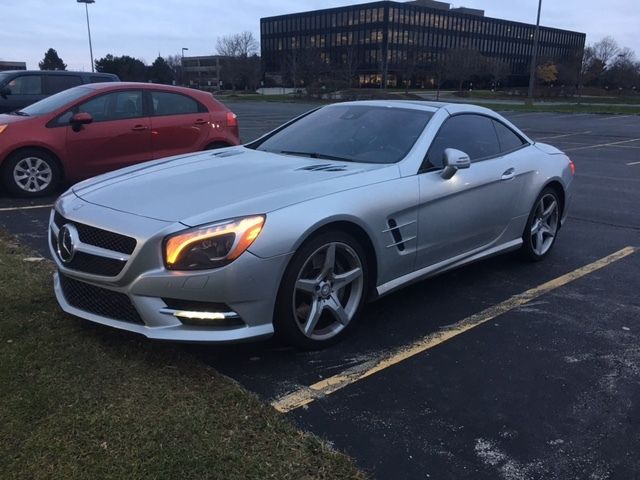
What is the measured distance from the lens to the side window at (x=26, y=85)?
1096 cm

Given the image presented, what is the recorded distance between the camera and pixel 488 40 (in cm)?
11050

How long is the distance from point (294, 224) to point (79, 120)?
568 centimetres

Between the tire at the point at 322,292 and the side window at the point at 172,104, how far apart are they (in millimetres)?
5823

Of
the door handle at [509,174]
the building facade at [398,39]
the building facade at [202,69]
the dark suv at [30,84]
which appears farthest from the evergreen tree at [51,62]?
the door handle at [509,174]

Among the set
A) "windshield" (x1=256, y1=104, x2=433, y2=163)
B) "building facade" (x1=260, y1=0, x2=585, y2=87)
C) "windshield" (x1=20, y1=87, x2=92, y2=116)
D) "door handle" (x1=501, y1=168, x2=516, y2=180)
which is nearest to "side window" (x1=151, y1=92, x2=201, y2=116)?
"windshield" (x1=20, y1=87, x2=92, y2=116)

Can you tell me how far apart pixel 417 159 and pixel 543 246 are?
2098mm

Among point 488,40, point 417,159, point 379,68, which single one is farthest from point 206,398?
point 488,40

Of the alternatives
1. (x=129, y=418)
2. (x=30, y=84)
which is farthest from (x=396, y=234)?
(x=30, y=84)

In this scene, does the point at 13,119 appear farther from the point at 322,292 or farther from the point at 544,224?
the point at 544,224

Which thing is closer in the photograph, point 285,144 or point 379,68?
point 285,144

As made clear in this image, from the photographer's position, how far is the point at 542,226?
18.0ft

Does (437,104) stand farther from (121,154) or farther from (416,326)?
(121,154)

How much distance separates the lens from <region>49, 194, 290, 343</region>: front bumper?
3.06m

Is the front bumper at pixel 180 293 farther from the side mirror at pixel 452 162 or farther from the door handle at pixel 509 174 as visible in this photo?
the door handle at pixel 509 174
